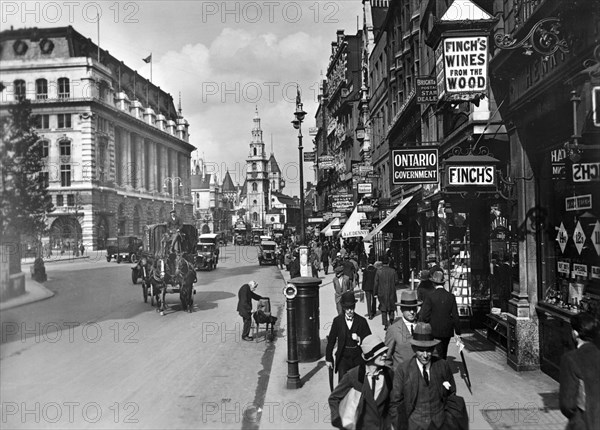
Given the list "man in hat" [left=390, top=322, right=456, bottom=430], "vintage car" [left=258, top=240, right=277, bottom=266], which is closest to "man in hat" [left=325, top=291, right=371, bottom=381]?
"man in hat" [left=390, top=322, right=456, bottom=430]

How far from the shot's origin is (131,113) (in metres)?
10.4

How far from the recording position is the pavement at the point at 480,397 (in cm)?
728

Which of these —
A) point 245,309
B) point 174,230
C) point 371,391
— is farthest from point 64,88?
point 174,230

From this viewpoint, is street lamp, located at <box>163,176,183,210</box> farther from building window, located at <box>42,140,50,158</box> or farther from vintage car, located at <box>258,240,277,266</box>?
vintage car, located at <box>258,240,277,266</box>

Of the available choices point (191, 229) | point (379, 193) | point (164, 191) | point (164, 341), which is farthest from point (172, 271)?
point (379, 193)

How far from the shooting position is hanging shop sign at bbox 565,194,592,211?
8312mm

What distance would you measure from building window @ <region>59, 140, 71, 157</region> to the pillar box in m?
5.68

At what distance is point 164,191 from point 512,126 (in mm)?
9161

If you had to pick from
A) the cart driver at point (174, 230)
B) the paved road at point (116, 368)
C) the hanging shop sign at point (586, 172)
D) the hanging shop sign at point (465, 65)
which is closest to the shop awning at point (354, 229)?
the cart driver at point (174, 230)

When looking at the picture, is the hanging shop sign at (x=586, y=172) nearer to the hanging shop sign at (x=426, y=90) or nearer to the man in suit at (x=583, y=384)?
the man in suit at (x=583, y=384)

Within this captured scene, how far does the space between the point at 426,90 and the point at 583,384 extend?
40.0ft

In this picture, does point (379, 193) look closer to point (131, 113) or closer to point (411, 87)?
point (411, 87)

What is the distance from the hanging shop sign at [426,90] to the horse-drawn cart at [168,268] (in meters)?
8.79

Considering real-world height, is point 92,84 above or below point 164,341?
above
